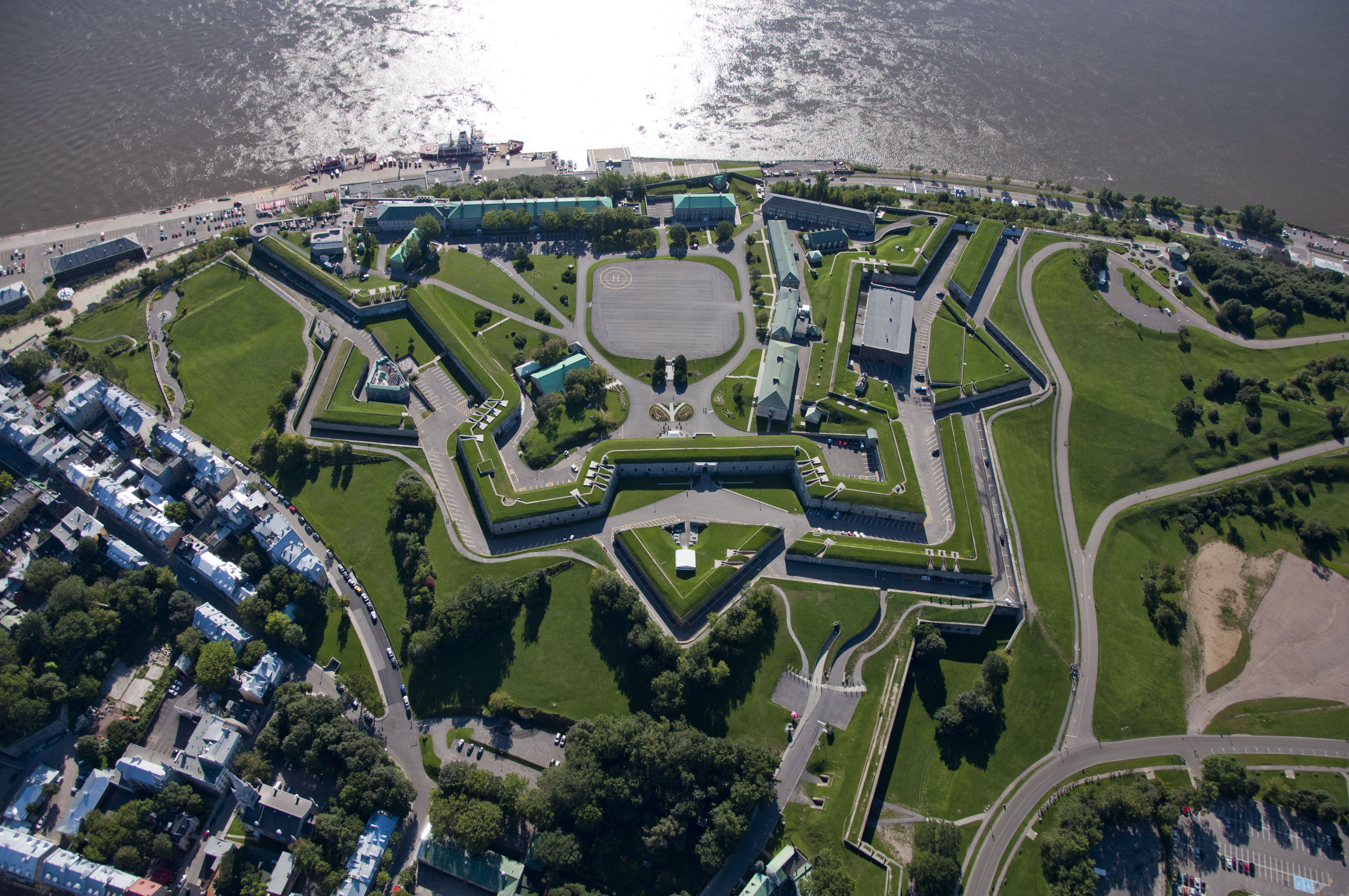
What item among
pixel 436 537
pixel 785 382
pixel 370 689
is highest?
pixel 785 382

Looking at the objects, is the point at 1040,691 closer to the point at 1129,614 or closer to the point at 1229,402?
the point at 1129,614

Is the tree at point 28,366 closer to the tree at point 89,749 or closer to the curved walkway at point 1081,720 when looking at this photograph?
the tree at point 89,749

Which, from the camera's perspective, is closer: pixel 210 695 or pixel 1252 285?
pixel 210 695

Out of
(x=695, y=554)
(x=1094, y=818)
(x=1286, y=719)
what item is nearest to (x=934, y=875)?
(x=1094, y=818)

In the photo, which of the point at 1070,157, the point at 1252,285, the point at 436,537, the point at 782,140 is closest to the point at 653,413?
the point at 436,537

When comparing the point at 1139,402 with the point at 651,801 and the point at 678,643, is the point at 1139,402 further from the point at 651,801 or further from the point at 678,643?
the point at 651,801
